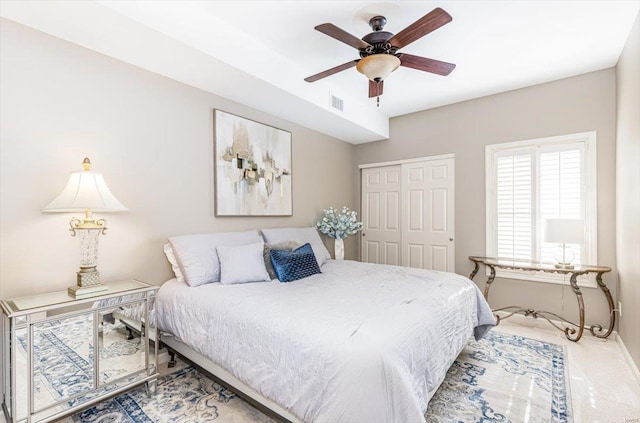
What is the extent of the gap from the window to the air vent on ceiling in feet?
6.50

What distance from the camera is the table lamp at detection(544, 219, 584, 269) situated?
304 centimetres

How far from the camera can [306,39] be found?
8.79 ft

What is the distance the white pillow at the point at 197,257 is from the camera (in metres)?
2.49

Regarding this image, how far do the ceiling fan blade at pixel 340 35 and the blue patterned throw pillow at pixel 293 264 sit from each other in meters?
1.83

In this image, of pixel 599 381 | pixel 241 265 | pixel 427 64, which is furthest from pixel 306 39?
pixel 599 381

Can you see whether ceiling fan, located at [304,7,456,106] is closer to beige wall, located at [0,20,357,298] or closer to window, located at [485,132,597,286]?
beige wall, located at [0,20,357,298]

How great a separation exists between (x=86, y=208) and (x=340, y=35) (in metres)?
2.00

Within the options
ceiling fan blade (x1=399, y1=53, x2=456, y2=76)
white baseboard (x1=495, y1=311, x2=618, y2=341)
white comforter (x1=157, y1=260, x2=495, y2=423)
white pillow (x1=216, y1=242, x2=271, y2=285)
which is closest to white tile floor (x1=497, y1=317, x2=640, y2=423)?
white baseboard (x1=495, y1=311, x2=618, y2=341)

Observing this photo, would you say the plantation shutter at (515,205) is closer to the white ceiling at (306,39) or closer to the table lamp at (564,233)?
the table lamp at (564,233)

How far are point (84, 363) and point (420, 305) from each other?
210 cm

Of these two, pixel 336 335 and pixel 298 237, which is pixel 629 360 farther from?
pixel 298 237

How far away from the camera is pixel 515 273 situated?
3.76 m

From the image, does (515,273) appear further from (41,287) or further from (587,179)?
(41,287)

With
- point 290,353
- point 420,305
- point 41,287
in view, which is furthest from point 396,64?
point 41,287
